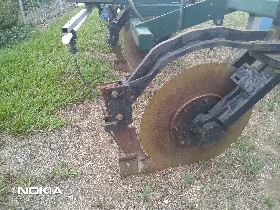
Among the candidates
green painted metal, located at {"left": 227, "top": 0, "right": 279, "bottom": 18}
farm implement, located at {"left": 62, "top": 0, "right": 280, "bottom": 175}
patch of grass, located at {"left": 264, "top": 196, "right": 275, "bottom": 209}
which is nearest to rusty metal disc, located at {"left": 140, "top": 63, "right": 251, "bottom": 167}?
farm implement, located at {"left": 62, "top": 0, "right": 280, "bottom": 175}

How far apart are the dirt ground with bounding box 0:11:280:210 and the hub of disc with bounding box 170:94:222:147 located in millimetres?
473

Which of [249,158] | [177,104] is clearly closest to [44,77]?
[177,104]

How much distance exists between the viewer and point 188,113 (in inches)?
97.1

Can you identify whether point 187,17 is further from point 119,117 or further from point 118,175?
point 118,175

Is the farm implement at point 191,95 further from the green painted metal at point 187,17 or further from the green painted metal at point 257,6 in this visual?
the green painted metal at point 187,17

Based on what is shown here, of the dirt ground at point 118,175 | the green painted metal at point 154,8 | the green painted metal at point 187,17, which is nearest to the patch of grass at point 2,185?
the dirt ground at point 118,175

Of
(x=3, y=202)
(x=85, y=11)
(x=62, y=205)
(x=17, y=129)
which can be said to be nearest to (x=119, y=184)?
(x=62, y=205)

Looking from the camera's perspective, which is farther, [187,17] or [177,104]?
[187,17]

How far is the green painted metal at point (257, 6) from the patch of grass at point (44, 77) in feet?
7.49

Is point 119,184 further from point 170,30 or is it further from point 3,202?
point 170,30

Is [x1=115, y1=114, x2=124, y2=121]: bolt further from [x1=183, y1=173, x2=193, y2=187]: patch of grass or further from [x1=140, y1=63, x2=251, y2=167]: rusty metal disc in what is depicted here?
[x1=183, y1=173, x2=193, y2=187]: patch of grass

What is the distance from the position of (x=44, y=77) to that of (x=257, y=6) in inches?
131

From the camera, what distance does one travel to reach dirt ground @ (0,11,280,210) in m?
2.62

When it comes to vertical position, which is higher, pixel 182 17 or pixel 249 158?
pixel 182 17
